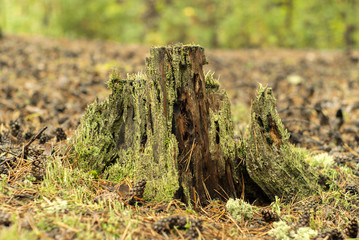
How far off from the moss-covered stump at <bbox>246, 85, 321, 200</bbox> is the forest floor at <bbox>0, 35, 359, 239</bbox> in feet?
0.33

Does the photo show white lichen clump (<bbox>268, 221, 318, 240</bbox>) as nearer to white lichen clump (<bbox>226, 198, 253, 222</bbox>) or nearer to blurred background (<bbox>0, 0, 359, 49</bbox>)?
white lichen clump (<bbox>226, 198, 253, 222</bbox>)

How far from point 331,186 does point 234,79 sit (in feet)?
Answer: 17.2

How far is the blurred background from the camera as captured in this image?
450 inches

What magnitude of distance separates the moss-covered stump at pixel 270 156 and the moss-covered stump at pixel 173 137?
0.15 m

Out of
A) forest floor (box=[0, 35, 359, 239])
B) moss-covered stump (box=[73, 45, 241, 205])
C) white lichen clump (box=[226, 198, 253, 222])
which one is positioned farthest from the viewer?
moss-covered stump (box=[73, 45, 241, 205])

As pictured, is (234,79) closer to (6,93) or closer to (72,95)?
(72,95)

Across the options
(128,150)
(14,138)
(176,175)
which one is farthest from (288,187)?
(14,138)

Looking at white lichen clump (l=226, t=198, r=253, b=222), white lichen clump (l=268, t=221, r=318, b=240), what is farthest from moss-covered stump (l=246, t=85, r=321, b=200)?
white lichen clump (l=268, t=221, r=318, b=240)

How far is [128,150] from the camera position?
7.50 feet

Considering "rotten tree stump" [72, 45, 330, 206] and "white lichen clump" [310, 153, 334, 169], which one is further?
"white lichen clump" [310, 153, 334, 169]

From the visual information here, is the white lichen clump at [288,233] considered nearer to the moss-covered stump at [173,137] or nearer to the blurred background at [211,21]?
the moss-covered stump at [173,137]

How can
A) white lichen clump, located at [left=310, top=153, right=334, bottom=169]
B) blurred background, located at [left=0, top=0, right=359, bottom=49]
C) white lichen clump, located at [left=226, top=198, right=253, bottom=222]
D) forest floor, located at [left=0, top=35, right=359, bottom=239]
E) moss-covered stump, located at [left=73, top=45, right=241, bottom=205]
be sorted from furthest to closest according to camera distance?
blurred background, located at [left=0, top=0, right=359, bottom=49], white lichen clump, located at [left=310, top=153, right=334, bottom=169], moss-covered stump, located at [left=73, top=45, right=241, bottom=205], white lichen clump, located at [left=226, top=198, right=253, bottom=222], forest floor, located at [left=0, top=35, right=359, bottom=239]

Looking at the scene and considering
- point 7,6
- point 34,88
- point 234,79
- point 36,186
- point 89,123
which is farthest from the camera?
point 7,6

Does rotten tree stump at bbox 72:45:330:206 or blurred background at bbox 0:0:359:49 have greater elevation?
blurred background at bbox 0:0:359:49
